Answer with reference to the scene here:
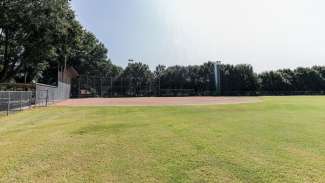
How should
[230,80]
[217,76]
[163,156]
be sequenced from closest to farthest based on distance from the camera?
[163,156]
[217,76]
[230,80]

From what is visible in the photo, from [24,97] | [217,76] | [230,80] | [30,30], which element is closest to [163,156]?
[24,97]

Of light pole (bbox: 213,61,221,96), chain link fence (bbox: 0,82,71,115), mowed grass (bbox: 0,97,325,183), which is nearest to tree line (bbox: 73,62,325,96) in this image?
light pole (bbox: 213,61,221,96)

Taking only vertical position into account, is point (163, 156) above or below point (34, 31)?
below

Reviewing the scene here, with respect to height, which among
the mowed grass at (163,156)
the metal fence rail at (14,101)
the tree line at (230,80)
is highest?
the tree line at (230,80)

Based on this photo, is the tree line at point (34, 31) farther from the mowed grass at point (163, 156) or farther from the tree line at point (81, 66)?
the mowed grass at point (163, 156)

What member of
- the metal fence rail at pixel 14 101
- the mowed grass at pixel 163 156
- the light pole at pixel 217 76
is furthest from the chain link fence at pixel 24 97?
the light pole at pixel 217 76

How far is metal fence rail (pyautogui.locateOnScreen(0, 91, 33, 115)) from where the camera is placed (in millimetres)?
19016

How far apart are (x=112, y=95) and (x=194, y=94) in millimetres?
17101

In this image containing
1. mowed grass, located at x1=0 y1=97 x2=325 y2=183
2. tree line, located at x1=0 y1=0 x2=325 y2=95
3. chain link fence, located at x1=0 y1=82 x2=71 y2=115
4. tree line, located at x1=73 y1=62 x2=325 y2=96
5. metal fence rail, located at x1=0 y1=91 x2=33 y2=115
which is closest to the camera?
mowed grass, located at x1=0 y1=97 x2=325 y2=183

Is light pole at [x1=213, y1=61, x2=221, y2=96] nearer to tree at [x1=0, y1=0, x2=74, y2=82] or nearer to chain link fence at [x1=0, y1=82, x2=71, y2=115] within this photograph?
tree at [x1=0, y1=0, x2=74, y2=82]

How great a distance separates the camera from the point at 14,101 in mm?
20688

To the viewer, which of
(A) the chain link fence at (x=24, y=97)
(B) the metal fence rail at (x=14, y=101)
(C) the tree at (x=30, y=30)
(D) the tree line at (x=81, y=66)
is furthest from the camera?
(D) the tree line at (x=81, y=66)

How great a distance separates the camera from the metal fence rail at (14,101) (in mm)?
19016

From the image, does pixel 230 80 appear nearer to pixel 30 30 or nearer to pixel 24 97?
pixel 30 30
